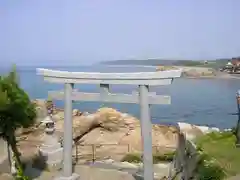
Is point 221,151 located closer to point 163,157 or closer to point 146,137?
point 146,137

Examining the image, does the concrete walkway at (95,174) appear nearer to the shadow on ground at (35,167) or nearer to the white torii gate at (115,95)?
the shadow on ground at (35,167)

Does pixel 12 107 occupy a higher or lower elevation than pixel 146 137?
higher

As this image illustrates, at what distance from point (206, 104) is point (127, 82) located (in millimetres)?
37261


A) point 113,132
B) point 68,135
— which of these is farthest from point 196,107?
point 68,135

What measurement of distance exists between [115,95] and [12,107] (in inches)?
89.5

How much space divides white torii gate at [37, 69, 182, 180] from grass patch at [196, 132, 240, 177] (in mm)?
1157

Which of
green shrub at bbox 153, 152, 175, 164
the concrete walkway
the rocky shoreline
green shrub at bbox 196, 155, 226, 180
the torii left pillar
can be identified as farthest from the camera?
the rocky shoreline

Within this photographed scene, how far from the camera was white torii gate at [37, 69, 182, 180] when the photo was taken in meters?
6.40

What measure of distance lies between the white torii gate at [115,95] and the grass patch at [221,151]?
3.80 feet

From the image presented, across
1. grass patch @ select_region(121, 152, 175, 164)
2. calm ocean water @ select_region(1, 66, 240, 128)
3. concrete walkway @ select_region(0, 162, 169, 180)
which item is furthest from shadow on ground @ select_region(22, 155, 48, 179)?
calm ocean water @ select_region(1, 66, 240, 128)

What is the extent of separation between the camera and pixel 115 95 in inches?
267

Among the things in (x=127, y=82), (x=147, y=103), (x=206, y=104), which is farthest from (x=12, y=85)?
(x=206, y=104)

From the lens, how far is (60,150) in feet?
29.0

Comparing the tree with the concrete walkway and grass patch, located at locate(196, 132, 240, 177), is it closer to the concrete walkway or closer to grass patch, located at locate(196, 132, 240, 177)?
the concrete walkway
